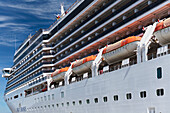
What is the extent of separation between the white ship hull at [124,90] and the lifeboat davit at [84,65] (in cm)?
141

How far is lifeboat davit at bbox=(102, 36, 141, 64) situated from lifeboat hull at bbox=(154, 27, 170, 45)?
1765mm

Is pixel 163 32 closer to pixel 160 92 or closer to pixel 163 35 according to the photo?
pixel 163 35

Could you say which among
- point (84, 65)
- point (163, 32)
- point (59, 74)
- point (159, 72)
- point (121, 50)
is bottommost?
point (159, 72)

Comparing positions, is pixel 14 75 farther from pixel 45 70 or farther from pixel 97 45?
pixel 97 45

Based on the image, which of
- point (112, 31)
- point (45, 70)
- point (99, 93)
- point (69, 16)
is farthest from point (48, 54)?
point (99, 93)

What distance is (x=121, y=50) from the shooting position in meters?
18.2

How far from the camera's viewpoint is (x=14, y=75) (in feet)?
164

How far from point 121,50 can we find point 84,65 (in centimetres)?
527

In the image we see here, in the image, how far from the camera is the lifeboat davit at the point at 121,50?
17500mm

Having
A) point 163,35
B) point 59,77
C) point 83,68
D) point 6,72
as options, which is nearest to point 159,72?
point 163,35

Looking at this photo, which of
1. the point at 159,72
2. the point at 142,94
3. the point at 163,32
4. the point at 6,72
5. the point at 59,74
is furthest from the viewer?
the point at 6,72

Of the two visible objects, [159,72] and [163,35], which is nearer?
[159,72]

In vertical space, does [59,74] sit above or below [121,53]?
below

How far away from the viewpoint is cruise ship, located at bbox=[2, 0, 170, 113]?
49.3 ft
